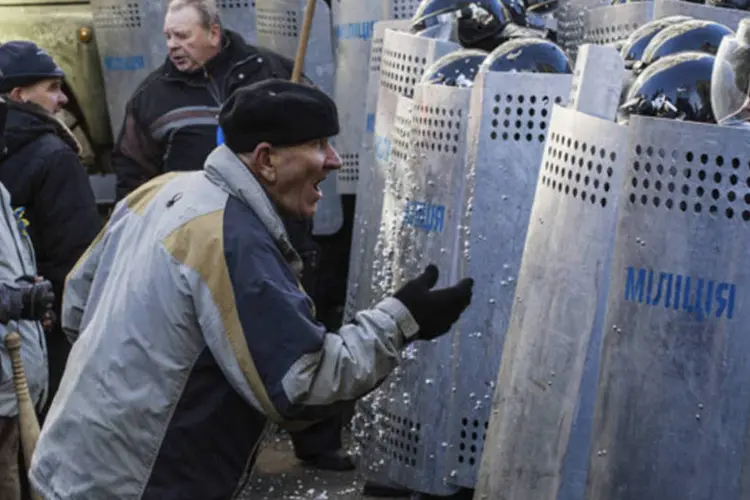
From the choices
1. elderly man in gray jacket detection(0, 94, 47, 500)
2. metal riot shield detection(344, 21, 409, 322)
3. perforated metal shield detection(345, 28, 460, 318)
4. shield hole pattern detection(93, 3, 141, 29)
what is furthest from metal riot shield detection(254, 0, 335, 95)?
elderly man in gray jacket detection(0, 94, 47, 500)

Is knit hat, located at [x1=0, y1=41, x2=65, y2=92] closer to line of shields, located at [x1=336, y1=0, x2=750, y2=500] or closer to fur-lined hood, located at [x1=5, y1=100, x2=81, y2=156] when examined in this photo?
fur-lined hood, located at [x1=5, y1=100, x2=81, y2=156]

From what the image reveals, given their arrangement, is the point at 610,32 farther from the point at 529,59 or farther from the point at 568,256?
the point at 568,256

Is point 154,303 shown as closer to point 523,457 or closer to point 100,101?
point 523,457

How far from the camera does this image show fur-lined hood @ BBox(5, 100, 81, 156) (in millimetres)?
7684

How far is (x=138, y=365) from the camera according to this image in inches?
178

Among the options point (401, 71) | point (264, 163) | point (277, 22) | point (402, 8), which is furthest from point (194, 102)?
point (264, 163)

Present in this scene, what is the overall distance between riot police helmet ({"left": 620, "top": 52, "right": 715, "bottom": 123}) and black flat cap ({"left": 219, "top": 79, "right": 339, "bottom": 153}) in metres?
1.28

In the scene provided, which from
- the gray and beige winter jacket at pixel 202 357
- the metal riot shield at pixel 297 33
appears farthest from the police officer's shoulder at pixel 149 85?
the gray and beige winter jacket at pixel 202 357

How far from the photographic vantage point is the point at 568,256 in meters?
5.42

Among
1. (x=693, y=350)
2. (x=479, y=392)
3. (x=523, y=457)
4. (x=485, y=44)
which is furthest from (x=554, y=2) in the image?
(x=693, y=350)

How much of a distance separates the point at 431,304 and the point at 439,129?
2.69 metres

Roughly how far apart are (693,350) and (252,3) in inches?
275

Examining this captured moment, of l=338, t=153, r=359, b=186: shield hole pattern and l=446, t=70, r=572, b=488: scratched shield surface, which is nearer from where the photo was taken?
l=446, t=70, r=572, b=488: scratched shield surface

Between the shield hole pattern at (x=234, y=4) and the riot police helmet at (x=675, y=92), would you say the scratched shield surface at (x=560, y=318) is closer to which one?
the riot police helmet at (x=675, y=92)
